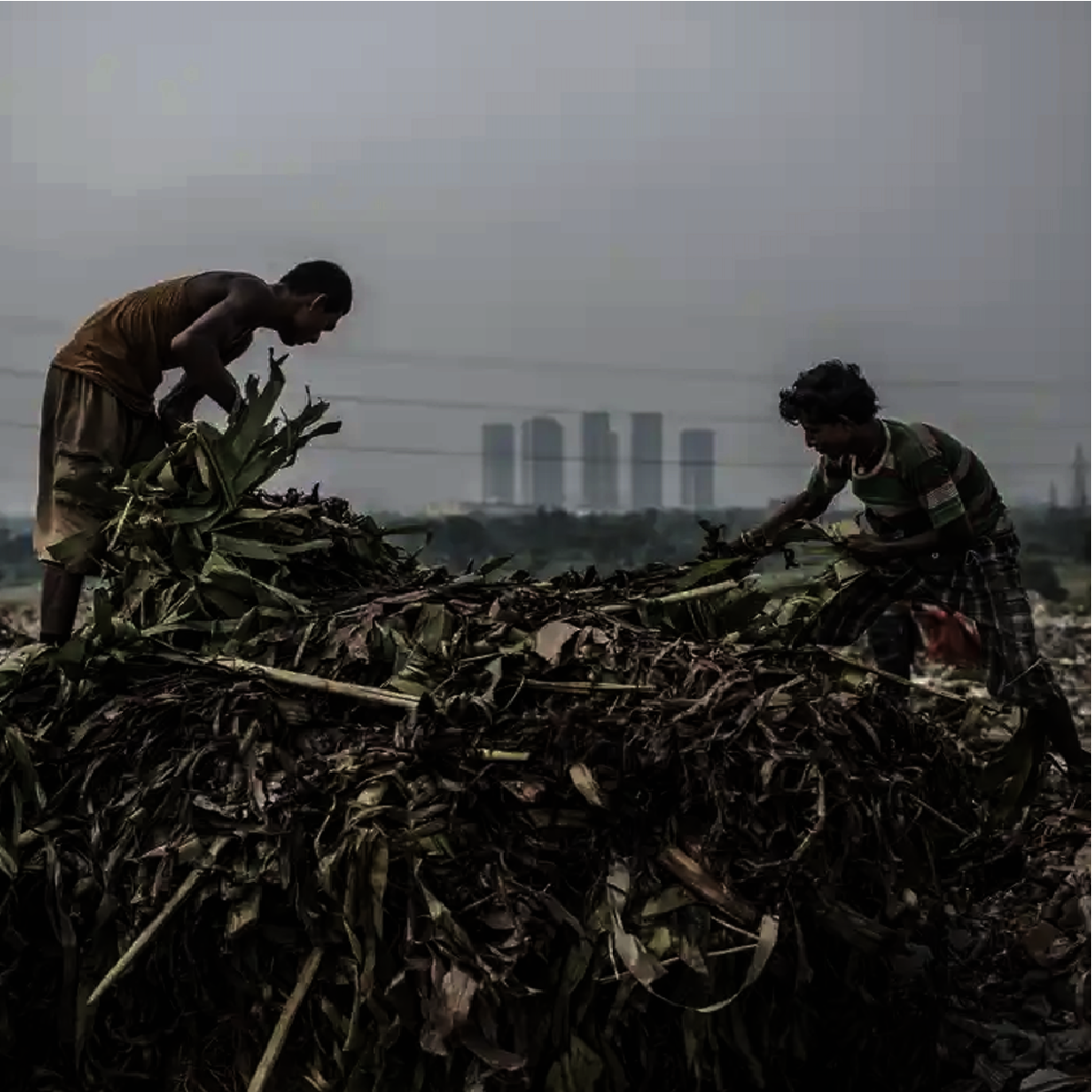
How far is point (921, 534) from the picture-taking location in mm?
3344

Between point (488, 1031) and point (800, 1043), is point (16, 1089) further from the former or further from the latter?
point (800, 1043)

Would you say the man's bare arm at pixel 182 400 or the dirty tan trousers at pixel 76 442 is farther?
the man's bare arm at pixel 182 400

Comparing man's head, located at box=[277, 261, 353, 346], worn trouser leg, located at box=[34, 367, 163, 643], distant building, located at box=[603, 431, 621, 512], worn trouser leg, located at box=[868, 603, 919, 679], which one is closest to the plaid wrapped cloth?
worn trouser leg, located at box=[868, 603, 919, 679]

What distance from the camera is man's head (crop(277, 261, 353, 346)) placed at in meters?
3.29

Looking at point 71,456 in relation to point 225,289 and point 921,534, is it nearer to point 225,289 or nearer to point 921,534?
point 225,289

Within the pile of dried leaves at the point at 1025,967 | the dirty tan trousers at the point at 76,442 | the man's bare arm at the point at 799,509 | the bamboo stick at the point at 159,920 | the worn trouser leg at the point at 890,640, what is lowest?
the pile of dried leaves at the point at 1025,967

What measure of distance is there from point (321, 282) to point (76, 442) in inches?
29.8

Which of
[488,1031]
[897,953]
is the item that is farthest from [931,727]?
[488,1031]

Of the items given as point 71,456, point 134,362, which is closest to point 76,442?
point 71,456

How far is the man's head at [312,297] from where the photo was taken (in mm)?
3291

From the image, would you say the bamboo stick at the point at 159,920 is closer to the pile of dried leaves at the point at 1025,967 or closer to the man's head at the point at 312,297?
the pile of dried leaves at the point at 1025,967

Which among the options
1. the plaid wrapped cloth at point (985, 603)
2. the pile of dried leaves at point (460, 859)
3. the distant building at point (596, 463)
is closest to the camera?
the pile of dried leaves at point (460, 859)

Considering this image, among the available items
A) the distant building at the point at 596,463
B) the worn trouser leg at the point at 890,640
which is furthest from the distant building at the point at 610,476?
the worn trouser leg at the point at 890,640

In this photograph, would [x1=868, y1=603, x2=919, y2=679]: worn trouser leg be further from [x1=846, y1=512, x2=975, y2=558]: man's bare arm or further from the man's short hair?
the man's short hair
